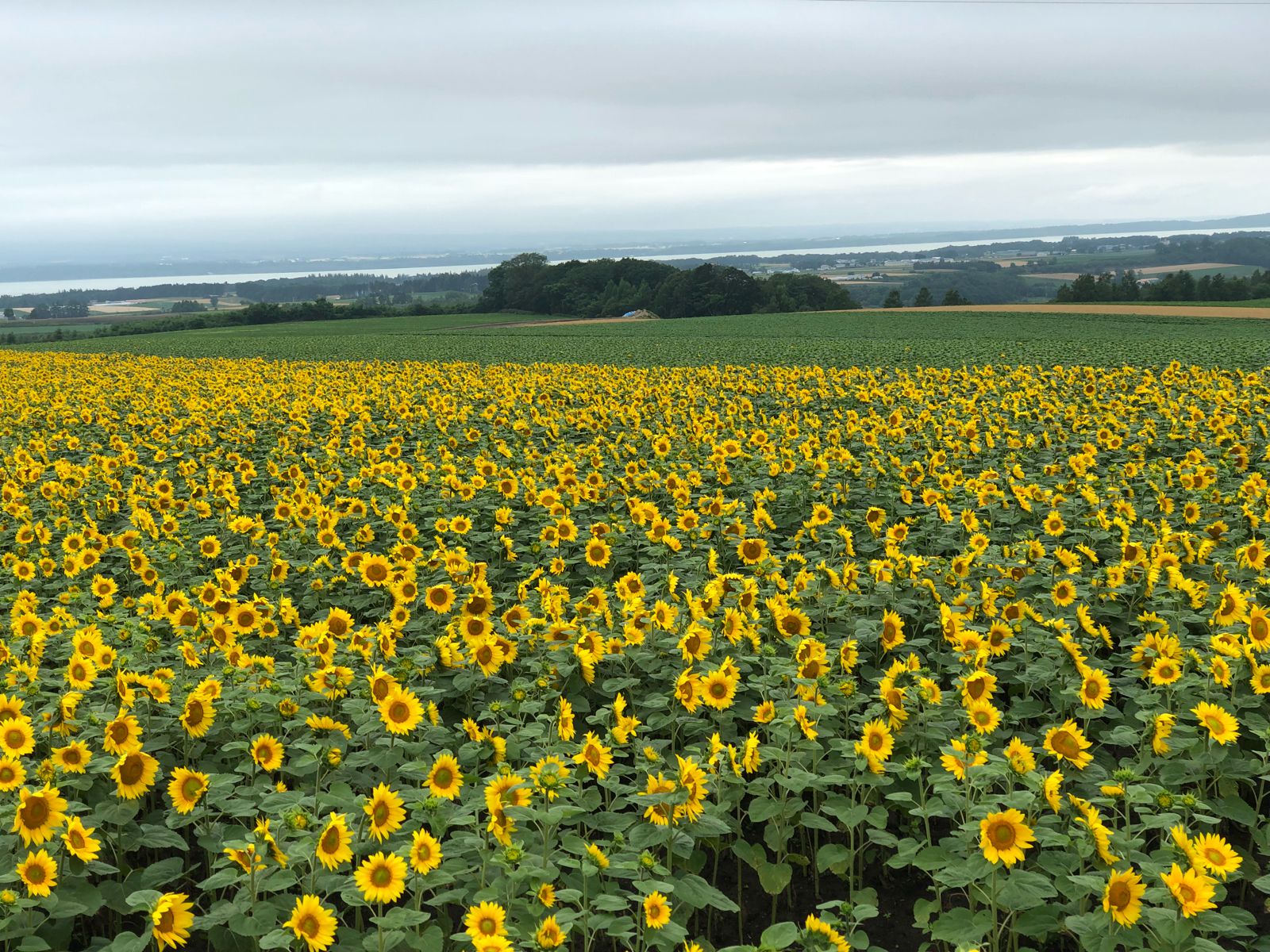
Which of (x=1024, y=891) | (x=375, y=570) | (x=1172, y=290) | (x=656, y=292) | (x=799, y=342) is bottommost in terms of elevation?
(x=1024, y=891)

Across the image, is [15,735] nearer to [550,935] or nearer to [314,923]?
[314,923]

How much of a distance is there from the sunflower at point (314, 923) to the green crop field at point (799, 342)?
24.8 m

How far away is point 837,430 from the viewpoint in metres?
12.2

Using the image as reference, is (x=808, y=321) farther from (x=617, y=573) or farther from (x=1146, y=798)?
(x=1146, y=798)

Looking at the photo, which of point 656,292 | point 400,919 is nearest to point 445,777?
point 400,919

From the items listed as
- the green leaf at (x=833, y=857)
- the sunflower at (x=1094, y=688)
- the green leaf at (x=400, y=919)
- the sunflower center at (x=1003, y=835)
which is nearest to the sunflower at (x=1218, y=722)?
the sunflower at (x=1094, y=688)

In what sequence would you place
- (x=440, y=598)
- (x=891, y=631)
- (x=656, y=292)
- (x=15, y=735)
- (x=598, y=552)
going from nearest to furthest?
(x=15, y=735) → (x=891, y=631) → (x=440, y=598) → (x=598, y=552) → (x=656, y=292)

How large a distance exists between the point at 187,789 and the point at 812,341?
42566mm

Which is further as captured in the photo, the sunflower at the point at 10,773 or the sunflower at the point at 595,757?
the sunflower at the point at 595,757

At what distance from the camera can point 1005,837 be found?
131 inches

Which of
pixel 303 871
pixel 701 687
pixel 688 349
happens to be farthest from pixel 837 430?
pixel 688 349

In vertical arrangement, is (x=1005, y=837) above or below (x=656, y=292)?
below

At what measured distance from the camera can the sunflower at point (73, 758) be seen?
4.00 m

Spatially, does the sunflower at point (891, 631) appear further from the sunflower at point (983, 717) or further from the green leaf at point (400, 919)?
the green leaf at point (400, 919)
